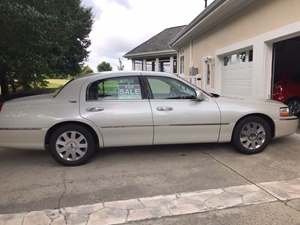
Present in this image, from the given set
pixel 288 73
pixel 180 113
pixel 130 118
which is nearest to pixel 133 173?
pixel 130 118

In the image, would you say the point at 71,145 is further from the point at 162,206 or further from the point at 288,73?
the point at 288,73

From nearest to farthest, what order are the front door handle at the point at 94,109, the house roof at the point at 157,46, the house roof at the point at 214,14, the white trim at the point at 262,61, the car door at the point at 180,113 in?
1. the front door handle at the point at 94,109
2. the car door at the point at 180,113
3. the white trim at the point at 262,61
4. the house roof at the point at 214,14
5. the house roof at the point at 157,46

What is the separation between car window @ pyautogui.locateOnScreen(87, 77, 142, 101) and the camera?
205 inches

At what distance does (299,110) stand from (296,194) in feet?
24.6

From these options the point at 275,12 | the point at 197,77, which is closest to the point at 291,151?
the point at 275,12

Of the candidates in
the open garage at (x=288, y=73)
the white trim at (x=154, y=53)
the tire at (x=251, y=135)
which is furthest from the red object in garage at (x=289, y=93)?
the white trim at (x=154, y=53)

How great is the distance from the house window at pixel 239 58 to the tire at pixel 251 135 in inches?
161

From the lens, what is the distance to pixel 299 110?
1035 cm

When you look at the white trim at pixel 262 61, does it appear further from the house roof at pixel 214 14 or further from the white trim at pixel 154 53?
the white trim at pixel 154 53

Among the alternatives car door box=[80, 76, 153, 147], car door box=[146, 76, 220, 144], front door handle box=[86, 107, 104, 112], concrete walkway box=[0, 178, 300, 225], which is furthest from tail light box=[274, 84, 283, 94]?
front door handle box=[86, 107, 104, 112]

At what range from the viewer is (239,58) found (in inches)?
392

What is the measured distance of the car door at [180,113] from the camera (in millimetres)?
5207

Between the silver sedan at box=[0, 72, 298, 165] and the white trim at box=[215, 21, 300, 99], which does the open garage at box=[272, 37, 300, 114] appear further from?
the silver sedan at box=[0, 72, 298, 165]

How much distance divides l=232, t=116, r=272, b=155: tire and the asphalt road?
0.17 m
